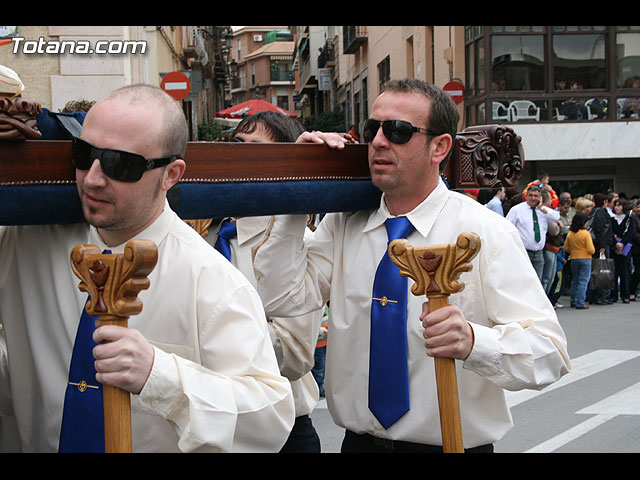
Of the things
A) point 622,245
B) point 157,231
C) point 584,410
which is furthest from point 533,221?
point 157,231

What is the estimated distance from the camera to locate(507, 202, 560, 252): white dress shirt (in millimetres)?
10594

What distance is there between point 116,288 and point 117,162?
14.0 inches

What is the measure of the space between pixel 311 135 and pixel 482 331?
90 centimetres

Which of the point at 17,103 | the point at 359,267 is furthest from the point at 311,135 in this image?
the point at 17,103

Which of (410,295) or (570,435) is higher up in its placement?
(410,295)

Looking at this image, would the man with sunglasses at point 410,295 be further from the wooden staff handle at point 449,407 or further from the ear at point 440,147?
the wooden staff handle at point 449,407

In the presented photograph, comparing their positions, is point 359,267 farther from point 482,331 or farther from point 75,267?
point 75,267

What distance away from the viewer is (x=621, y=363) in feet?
25.8

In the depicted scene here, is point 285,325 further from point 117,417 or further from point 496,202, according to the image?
point 496,202

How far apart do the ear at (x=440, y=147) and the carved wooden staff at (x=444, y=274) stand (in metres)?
0.84

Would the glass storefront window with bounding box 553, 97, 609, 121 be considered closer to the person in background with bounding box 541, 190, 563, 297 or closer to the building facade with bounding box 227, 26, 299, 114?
the person in background with bounding box 541, 190, 563, 297

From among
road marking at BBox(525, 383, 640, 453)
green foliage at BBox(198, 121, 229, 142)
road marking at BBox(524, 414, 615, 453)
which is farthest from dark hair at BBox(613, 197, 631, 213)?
green foliage at BBox(198, 121, 229, 142)

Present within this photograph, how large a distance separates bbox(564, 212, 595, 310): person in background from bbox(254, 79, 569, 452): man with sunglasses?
9.55 meters

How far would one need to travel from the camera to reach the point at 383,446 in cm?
256
